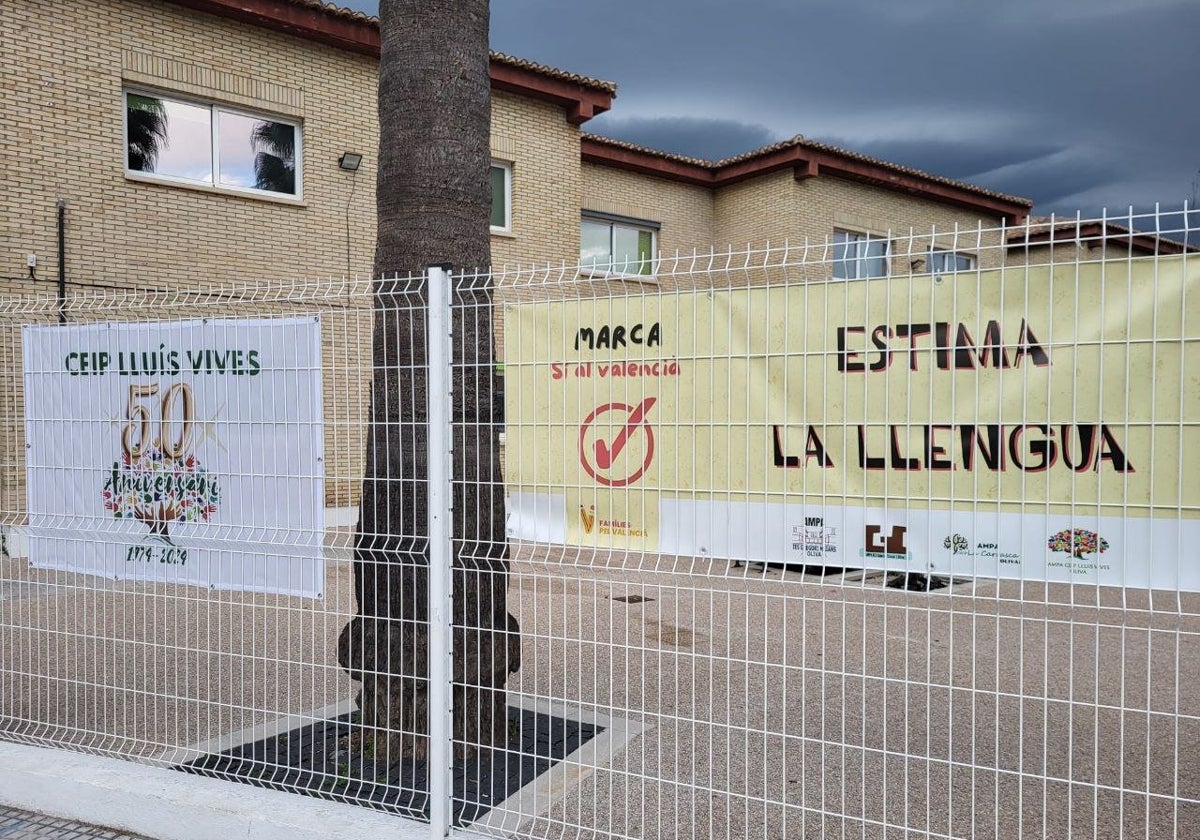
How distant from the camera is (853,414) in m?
2.93

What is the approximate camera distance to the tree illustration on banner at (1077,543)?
266 cm

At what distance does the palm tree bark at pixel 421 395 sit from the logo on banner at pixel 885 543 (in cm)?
148

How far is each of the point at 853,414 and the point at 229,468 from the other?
2.60 metres

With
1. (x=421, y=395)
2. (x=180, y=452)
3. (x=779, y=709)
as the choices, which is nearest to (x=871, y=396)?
(x=421, y=395)

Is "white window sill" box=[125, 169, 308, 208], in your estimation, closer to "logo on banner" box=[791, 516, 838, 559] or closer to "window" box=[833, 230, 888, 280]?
"window" box=[833, 230, 888, 280]

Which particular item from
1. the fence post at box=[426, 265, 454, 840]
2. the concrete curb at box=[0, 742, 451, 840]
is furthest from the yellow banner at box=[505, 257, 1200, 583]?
the concrete curb at box=[0, 742, 451, 840]

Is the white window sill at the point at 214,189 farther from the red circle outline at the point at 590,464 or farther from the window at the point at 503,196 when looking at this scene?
the red circle outline at the point at 590,464

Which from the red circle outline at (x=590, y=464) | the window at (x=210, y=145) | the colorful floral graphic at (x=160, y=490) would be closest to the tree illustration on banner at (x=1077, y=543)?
the red circle outline at (x=590, y=464)

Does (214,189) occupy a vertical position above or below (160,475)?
above

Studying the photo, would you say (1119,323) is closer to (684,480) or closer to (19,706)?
(684,480)

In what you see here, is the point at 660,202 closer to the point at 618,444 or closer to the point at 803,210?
the point at 803,210

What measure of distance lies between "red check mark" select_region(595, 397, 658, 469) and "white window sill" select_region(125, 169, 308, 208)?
1049cm

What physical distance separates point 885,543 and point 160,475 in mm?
3138

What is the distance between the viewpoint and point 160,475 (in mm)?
4184
